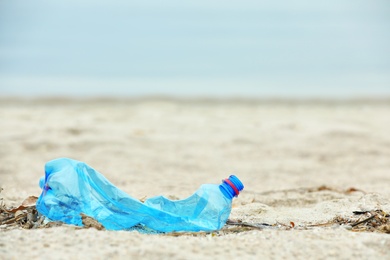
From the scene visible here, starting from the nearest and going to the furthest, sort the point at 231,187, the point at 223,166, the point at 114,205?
the point at 231,187 → the point at 114,205 → the point at 223,166

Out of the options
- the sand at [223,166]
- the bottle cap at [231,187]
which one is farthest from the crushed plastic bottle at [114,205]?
the sand at [223,166]

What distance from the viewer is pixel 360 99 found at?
12.2 m

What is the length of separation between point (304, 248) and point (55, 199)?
1.11m

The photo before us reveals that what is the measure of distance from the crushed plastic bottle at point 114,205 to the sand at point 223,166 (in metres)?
0.19

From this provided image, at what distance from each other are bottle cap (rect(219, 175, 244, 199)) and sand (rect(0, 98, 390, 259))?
0.20 metres

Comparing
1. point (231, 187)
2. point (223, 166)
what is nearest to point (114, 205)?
point (231, 187)

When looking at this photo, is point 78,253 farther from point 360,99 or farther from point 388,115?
point 360,99

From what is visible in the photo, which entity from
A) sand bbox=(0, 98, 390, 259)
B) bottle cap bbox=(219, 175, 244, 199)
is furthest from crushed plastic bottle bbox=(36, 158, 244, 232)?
sand bbox=(0, 98, 390, 259)

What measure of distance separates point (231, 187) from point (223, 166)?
3.06 metres

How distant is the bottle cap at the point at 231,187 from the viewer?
286 centimetres

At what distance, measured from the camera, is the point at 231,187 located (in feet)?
9.43

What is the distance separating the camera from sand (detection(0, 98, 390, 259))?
8.10 ft

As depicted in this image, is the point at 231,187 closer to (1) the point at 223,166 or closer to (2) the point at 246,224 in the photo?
(2) the point at 246,224

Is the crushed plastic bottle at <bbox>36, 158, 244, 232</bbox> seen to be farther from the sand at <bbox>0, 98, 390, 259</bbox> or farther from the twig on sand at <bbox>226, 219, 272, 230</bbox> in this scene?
the sand at <bbox>0, 98, 390, 259</bbox>
